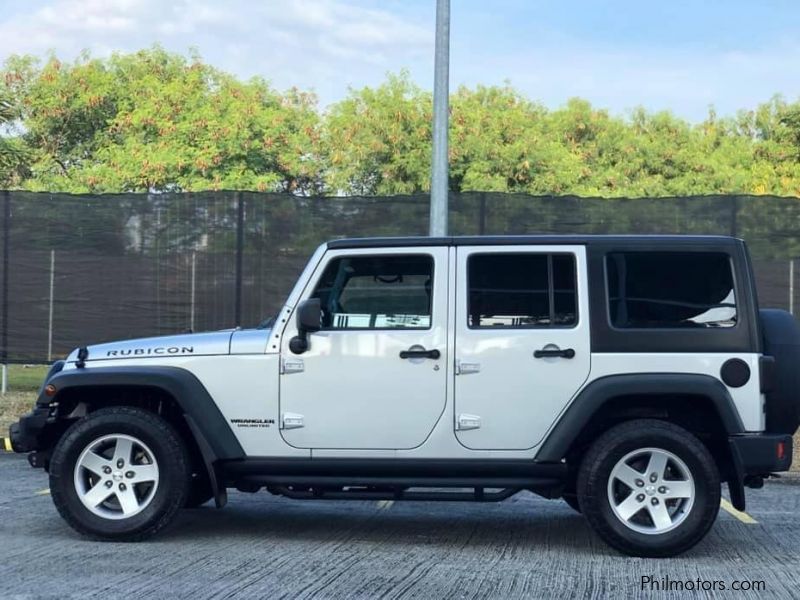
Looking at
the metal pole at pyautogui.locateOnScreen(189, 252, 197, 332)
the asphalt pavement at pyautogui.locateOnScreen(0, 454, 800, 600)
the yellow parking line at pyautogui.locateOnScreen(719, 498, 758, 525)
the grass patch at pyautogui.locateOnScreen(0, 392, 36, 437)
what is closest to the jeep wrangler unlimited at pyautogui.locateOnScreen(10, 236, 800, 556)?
the asphalt pavement at pyautogui.locateOnScreen(0, 454, 800, 600)

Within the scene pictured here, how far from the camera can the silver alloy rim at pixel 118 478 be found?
689 centimetres

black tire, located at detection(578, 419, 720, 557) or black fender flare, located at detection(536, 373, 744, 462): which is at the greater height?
black fender flare, located at detection(536, 373, 744, 462)

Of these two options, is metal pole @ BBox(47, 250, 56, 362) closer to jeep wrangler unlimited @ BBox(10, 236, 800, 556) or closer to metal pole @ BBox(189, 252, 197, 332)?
metal pole @ BBox(189, 252, 197, 332)

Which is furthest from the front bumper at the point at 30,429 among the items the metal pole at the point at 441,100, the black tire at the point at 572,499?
the metal pole at the point at 441,100

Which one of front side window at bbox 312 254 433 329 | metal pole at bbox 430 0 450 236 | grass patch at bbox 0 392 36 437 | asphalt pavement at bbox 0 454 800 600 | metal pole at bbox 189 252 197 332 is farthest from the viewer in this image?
metal pole at bbox 189 252 197 332

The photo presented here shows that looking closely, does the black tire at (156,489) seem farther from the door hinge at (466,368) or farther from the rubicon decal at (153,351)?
the door hinge at (466,368)

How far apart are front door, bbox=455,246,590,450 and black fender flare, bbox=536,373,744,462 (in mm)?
90

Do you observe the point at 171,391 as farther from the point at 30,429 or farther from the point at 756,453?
the point at 756,453

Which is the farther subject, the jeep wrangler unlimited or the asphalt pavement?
the jeep wrangler unlimited

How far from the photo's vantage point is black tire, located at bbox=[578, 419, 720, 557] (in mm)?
6477

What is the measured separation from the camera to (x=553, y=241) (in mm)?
6879

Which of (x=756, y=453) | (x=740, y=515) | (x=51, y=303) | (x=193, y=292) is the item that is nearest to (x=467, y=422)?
(x=756, y=453)

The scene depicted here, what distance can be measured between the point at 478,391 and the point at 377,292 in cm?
89

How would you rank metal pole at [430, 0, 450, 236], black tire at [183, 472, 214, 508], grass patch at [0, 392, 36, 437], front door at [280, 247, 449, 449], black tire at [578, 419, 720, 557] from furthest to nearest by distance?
grass patch at [0, 392, 36, 437] → metal pole at [430, 0, 450, 236] → black tire at [183, 472, 214, 508] → front door at [280, 247, 449, 449] → black tire at [578, 419, 720, 557]
